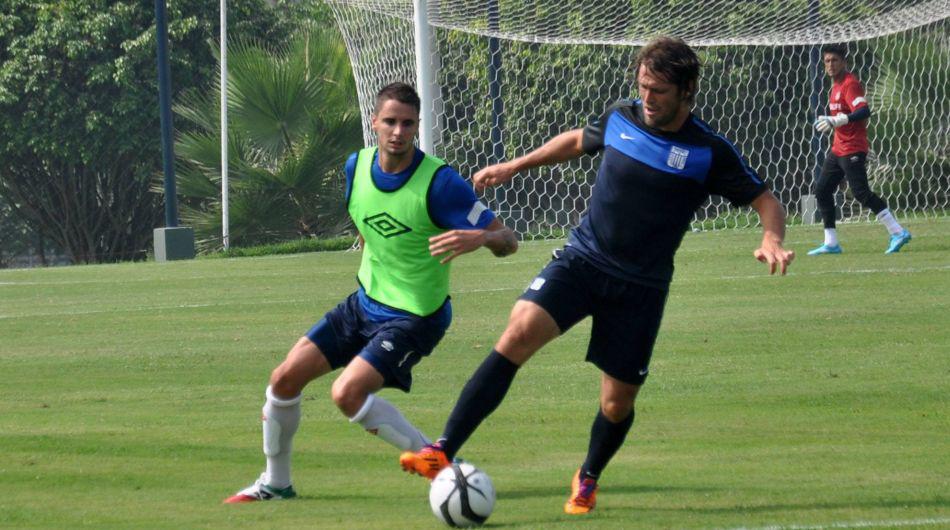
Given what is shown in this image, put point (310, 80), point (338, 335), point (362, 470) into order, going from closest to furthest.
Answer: point (338, 335)
point (362, 470)
point (310, 80)

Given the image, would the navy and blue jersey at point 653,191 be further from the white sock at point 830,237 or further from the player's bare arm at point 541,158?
the white sock at point 830,237

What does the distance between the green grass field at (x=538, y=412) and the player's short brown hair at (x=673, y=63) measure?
1.67 metres

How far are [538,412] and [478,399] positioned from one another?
123 inches

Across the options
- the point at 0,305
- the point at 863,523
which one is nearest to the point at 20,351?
the point at 0,305

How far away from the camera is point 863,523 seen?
19.2ft

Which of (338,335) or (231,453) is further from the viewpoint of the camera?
(231,453)

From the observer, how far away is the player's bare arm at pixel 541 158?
263 inches

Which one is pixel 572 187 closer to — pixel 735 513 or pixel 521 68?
pixel 521 68

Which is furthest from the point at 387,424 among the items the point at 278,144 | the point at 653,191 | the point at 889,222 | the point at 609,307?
the point at 278,144

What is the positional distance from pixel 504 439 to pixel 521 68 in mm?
17034

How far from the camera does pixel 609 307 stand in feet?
20.9

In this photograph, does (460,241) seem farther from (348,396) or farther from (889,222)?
(889,222)

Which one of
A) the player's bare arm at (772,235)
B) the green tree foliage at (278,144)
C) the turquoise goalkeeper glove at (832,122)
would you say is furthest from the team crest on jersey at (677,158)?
the green tree foliage at (278,144)

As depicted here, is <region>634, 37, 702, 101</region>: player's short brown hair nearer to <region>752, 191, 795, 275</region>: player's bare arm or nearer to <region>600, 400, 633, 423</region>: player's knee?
<region>752, 191, 795, 275</region>: player's bare arm
